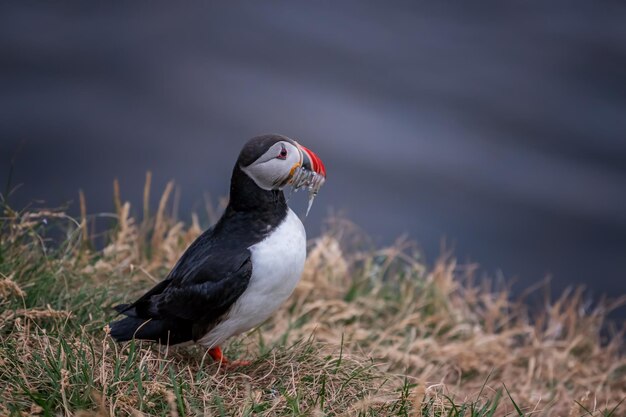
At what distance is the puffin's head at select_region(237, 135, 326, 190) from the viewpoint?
127 inches

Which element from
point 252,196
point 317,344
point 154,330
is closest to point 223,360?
point 154,330

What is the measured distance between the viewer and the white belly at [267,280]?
321cm

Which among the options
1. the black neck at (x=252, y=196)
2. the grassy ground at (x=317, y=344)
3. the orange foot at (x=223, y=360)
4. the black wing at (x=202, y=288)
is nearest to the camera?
the grassy ground at (x=317, y=344)

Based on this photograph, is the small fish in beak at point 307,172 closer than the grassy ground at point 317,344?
No

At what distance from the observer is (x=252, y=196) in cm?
333

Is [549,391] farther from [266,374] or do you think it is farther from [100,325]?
[100,325]

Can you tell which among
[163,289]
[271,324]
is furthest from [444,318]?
[163,289]

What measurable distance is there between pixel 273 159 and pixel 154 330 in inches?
32.5

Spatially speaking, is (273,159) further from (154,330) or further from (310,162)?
(154,330)

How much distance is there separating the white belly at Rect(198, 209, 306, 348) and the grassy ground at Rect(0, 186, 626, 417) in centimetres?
19

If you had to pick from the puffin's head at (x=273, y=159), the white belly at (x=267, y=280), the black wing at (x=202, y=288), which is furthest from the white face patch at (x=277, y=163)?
the black wing at (x=202, y=288)

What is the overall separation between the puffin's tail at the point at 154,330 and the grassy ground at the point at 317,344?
2.7 inches

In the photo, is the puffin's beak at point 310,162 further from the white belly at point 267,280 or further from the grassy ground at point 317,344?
the grassy ground at point 317,344

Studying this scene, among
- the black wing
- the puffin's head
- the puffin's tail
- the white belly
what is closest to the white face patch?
the puffin's head
